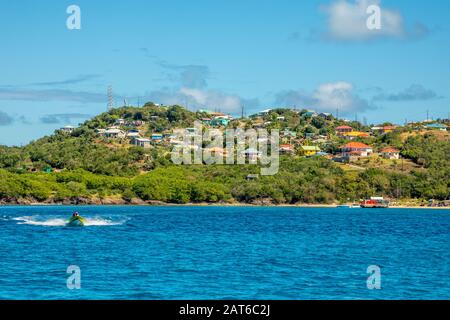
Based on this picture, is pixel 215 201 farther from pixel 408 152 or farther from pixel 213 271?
pixel 213 271

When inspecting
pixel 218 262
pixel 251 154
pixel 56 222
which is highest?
pixel 251 154

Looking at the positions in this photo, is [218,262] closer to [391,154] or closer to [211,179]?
[211,179]

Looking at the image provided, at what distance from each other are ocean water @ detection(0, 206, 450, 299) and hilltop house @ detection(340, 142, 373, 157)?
103 meters

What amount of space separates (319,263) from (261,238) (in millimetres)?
21866

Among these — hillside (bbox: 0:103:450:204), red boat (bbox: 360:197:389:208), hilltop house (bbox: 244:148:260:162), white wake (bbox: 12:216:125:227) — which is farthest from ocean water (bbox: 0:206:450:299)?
hilltop house (bbox: 244:148:260:162)

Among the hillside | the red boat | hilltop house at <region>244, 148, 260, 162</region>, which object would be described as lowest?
the red boat

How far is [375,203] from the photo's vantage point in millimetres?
164250

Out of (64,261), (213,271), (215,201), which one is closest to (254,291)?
(213,271)

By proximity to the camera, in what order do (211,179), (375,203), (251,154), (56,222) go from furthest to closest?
(251,154) < (211,179) < (375,203) < (56,222)

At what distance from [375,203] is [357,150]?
3005cm

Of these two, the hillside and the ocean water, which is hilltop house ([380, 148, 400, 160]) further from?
the ocean water

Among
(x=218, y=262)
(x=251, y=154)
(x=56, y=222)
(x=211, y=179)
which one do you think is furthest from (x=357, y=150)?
(x=218, y=262)

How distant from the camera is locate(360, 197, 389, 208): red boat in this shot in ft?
534

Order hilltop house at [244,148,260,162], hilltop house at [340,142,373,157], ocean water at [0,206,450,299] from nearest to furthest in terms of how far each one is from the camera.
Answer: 1. ocean water at [0,206,450,299]
2. hilltop house at [244,148,260,162]
3. hilltop house at [340,142,373,157]
